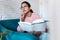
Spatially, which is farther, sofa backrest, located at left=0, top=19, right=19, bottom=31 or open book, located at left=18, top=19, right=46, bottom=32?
sofa backrest, located at left=0, top=19, right=19, bottom=31

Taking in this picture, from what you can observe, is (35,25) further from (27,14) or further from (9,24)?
(9,24)

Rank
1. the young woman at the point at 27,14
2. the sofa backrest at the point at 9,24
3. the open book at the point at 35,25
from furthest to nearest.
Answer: the sofa backrest at the point at 9,24, the young woman at the point at 27,14, the open book at the point at 35,25

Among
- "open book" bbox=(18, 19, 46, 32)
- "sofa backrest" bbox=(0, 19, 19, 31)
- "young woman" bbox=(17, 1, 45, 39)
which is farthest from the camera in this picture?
"sofa backrest" bbox=(0, 19, 19, 31)

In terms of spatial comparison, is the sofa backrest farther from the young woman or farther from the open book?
the open book

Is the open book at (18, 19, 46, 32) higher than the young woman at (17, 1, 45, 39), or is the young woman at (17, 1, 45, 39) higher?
the young woman at (17, 1, 45, 39)

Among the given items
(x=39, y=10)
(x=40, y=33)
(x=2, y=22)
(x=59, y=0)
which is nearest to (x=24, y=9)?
(x=40, y=33)

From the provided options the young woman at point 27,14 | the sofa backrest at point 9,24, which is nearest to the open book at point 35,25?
the young woman at point 27,14

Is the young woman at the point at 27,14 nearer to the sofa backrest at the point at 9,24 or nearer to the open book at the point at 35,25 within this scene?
the open book at the point at 35,25

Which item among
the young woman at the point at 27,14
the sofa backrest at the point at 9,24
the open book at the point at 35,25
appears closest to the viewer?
the open book at the point at 35,25

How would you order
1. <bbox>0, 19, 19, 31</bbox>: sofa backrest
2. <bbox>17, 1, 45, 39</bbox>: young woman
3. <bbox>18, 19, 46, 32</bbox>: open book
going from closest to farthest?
<bbox>18, 19, 46, 32</bbox>: open book → <bbox>17, 1, 45, 39</bbox>: young woman → <bbox>0, 19, 19, 31</bbox>: sofa backrest

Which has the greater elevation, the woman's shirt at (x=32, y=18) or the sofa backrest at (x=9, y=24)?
the woman's shirt at (x=32, y=18)

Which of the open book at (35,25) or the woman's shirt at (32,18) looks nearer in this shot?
the open book at (35,25)

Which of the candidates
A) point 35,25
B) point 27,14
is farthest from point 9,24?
point 35,25

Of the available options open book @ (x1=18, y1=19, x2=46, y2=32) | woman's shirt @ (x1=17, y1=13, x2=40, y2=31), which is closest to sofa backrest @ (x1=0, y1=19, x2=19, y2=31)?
woman's shirt @ (x1=17, y1=13, x2=40, y2=31)
